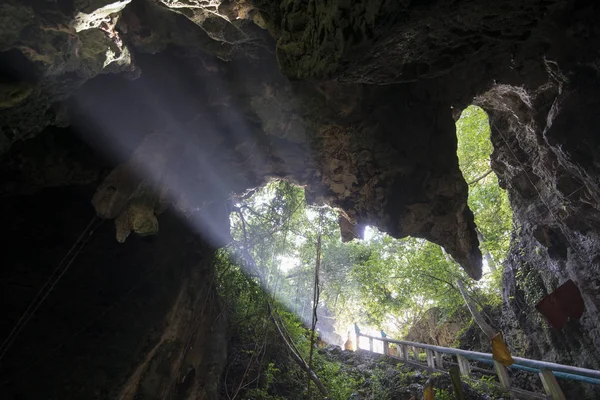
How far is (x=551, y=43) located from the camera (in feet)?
13.0

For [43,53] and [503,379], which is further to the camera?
[503,379]

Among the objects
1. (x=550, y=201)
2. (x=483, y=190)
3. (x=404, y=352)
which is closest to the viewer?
(x=550, y=201)

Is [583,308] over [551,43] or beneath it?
beneath

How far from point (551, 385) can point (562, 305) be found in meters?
2.79

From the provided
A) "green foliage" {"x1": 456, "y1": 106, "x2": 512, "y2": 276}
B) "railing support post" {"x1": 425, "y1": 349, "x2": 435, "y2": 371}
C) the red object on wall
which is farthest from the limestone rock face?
"green foliage" {"x1": 456, "y1": 106, "x2": 512, "y2": 276}

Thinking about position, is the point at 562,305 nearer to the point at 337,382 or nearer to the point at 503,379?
the point at 503,379

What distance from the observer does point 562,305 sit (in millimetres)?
6145

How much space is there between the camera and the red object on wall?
6008 millimetres

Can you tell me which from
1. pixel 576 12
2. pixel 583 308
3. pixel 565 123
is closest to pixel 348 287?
pixel 583 308

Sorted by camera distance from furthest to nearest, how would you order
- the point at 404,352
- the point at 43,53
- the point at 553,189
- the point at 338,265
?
the point at 338,265 → the point at 404,352 → the point at 553,189 → the point at 43,53

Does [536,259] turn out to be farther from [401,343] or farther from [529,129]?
[401,343]

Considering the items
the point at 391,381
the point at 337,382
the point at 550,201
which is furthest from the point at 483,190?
the point at 337,382

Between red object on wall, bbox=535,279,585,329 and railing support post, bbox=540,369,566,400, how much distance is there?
2642 mm

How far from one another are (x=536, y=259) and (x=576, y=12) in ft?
19.1
